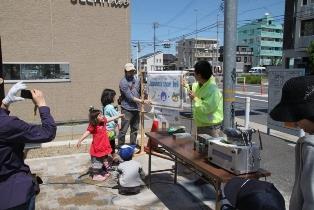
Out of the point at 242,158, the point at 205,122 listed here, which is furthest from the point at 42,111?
the point at 205,122

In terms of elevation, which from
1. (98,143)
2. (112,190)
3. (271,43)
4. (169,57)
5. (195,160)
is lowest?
(112,190)

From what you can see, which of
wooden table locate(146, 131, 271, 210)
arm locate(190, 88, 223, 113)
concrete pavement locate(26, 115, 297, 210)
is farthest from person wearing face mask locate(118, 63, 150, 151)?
arm locate(190, 88, 223, 113)

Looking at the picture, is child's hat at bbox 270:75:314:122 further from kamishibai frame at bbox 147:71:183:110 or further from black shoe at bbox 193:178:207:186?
kamishibai frame at bbox 147:71:183:110

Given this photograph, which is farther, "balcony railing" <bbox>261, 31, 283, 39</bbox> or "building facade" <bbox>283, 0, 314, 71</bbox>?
"balcony railing" <bbox>261, 31, 283, 39</bbox>

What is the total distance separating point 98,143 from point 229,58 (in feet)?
8.07

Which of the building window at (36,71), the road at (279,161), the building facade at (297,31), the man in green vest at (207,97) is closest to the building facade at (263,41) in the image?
the building facade at (297,31)

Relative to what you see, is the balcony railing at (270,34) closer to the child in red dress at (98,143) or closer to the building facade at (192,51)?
the building facade at (192,51)

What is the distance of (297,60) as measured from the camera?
126 feet

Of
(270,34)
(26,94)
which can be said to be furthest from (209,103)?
(270,34)

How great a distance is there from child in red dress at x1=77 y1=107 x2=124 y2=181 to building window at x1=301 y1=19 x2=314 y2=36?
3646cm

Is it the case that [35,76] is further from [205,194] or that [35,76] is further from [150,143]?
[205,194]

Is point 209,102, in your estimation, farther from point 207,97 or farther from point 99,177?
point 99,177

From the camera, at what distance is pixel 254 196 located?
1.51 m

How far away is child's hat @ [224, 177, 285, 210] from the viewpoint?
1473mm
